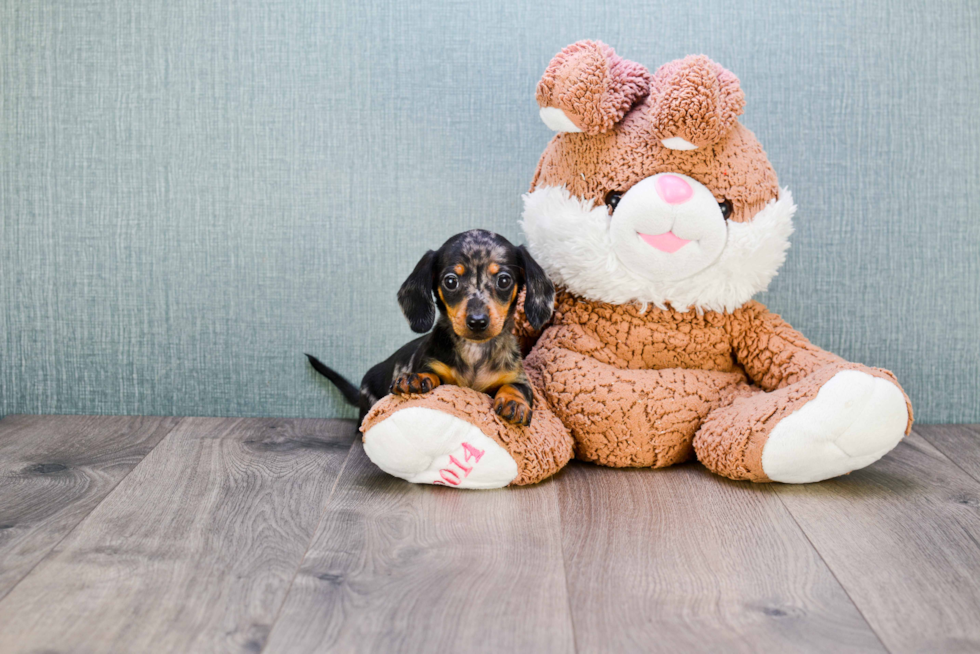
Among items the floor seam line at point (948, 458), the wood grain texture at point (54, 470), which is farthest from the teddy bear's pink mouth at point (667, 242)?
the wood grain texture at point (54, 470)

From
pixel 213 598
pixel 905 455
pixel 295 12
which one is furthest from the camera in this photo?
pixel 295 12

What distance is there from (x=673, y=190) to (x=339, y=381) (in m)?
0.95

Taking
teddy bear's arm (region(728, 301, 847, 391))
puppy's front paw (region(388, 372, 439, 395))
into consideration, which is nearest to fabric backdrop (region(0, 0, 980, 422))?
teddy bear's arm (region(728, 301, 847, 391))

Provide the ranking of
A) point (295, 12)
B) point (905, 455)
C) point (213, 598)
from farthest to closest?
point (295, 12), point (905, 455), point (213, 598)

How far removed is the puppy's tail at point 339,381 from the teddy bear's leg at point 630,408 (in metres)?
0.55

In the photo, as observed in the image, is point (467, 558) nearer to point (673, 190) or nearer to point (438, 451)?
point (438, 451)

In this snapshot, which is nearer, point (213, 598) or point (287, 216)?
point (213, 598)

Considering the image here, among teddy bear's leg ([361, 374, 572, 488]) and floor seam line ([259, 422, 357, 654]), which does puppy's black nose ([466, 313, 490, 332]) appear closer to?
teddy bear's leg ([361, 374, 572, 488])

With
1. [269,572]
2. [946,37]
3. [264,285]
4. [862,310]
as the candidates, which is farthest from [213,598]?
[946,37]

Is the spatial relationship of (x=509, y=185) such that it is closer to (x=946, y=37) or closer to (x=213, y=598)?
(x=946, y=37)

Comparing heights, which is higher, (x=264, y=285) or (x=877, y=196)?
(x=877, y=196)

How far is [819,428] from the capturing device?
149cm

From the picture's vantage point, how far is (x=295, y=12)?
1991mm

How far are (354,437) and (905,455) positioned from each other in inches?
49.1
